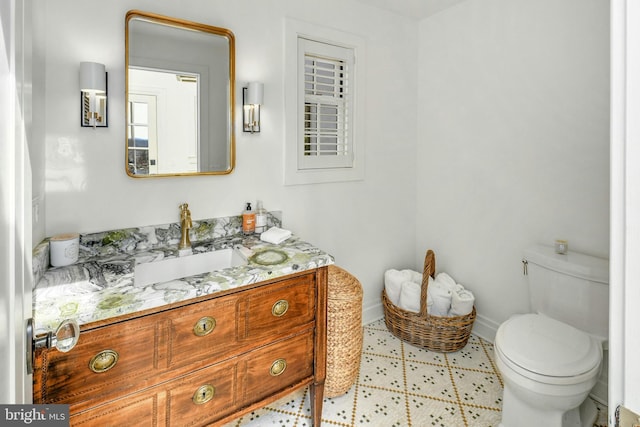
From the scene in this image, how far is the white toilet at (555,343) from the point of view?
1.50 metres

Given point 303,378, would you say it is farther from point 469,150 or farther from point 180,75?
point 469,150

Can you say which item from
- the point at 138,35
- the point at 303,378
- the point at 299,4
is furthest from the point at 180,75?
the point at 303,378

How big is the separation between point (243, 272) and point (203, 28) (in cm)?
130

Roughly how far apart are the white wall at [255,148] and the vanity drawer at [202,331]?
2.39ft

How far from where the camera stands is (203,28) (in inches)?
73.3

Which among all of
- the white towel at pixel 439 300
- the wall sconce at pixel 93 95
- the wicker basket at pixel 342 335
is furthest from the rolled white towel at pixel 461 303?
the wall sconce at pixel 93 95

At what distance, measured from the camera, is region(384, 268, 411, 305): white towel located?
8.61ft

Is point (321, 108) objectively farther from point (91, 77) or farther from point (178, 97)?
point (91, 77)

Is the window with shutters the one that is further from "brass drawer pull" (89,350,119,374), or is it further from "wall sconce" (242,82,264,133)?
"brass drawer pull" (89,350,119,374)

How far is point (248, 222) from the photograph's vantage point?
2045 millimetres

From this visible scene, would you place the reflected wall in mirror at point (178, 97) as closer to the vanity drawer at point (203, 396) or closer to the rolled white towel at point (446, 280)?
the vanity drawer at point (203, 396)

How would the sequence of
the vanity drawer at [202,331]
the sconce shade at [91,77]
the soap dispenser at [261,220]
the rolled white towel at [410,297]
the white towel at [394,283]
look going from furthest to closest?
the white towel at [394,283]
the rolled white towel at [410,297]
the soap dispenser at [261,220]
the sconce shade at [91,77]
the vanity drawer at [202,331]

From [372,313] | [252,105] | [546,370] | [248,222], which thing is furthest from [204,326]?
[372,313]

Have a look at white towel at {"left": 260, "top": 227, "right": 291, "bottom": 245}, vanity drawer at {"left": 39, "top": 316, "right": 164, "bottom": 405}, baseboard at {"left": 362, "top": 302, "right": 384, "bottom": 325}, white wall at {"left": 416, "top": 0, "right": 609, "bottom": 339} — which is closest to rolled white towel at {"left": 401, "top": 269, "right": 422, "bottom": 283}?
white wall at {"left": 416, "top": 0, "right": 609, "bottom": 339}
